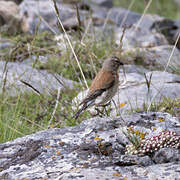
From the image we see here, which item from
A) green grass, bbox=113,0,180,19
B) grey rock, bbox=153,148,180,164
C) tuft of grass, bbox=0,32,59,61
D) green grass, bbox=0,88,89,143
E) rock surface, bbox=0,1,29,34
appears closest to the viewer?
grey rock, bbox=153,148,180,164

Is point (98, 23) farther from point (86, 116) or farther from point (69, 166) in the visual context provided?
point (69, 166)

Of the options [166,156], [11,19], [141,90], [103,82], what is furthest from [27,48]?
[166,156]

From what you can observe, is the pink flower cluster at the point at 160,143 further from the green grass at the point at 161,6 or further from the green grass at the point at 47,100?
the green grass at the point at 161,6

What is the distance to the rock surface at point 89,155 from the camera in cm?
231

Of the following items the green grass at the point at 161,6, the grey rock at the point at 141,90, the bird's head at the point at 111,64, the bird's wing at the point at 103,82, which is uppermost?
the green grass at the point at 161,6

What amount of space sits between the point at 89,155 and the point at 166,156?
1.74 ft

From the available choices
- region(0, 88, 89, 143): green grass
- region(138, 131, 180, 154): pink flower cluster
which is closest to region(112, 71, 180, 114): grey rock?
region(0, 88, 89, 143): green grass

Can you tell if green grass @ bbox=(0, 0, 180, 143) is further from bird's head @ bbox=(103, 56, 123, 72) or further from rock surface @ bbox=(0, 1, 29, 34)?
rock surface @ bbox=(0, 1, 29, 34)

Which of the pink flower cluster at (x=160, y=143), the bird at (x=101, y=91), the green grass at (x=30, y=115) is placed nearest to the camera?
the pink flower cluster at (x=160, y=143)

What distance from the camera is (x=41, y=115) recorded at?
4.68 m

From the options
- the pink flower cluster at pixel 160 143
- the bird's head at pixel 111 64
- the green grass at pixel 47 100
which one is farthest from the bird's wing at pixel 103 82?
the pink flower cluster at pixel 160 143

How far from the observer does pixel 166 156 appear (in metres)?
2.45

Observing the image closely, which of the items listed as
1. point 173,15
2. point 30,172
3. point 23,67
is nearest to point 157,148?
point 30,172

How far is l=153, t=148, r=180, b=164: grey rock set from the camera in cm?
244
